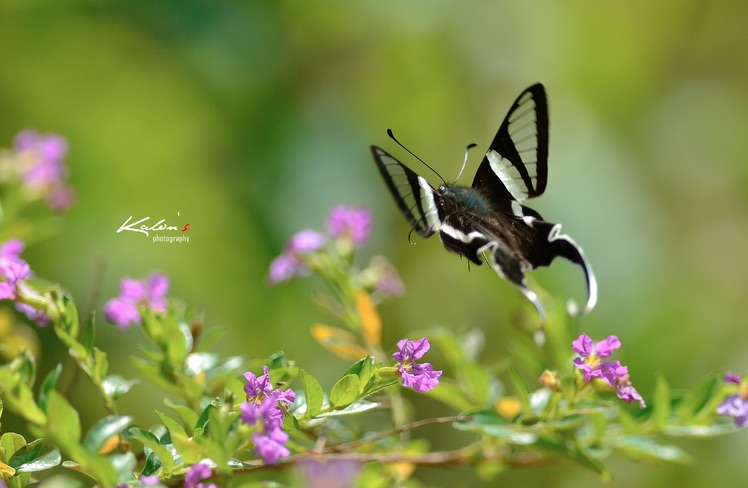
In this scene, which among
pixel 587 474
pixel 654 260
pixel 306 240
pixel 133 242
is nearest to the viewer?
pixel 306 240

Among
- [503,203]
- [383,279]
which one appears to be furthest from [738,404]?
[383,279]

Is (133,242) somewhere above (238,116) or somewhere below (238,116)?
below

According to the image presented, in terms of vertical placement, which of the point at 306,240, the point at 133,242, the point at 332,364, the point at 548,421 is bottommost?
the point at 332,364

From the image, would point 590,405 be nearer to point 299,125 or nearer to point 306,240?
point 306,240

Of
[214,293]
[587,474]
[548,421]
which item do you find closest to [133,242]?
[214,293]

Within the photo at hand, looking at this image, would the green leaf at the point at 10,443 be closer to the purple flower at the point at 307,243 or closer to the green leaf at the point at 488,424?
the green leaf at the point at 488,424

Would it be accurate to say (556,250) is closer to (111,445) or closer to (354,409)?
(354,409)
